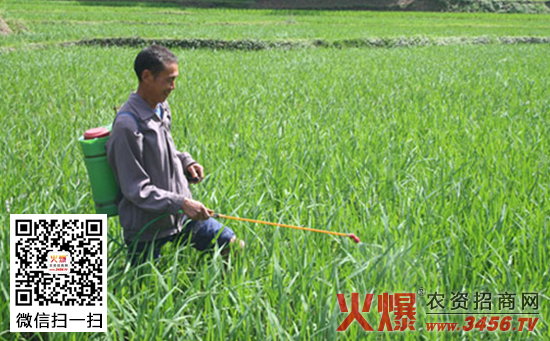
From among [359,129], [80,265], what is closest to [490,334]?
[80,265]

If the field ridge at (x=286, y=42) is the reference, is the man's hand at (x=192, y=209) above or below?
below

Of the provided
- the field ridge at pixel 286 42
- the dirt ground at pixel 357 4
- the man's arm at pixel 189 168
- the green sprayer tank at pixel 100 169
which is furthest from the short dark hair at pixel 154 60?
the dirt ground at pixel 357 4

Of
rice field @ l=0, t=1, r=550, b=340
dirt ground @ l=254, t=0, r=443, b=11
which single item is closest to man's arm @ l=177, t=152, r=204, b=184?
rice field @ l=0, t=1, r=550, b=340

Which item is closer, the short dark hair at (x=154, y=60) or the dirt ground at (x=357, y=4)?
the short dark hair at (x=154, y=60)

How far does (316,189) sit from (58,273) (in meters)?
1.42

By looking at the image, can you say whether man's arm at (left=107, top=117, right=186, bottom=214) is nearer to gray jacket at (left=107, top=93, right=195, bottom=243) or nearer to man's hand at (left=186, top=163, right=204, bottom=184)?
gray jacket at (left=107, top=93, right=195, bottom=243)

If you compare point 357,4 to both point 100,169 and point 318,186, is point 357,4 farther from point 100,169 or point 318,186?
point 100,169

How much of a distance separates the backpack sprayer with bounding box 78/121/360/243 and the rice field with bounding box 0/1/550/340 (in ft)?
0.65

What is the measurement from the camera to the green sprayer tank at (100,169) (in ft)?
5.51

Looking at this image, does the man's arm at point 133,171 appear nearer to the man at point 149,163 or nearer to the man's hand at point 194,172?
the man at point 149,163

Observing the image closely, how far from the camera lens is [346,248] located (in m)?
1.87

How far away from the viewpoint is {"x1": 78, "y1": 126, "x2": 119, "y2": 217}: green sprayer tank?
168 cm

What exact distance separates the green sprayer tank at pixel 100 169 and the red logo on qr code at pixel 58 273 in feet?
0.24

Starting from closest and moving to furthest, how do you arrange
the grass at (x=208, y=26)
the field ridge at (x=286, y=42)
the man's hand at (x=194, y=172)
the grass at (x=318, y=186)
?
the grass at (x=318, y=186), the man's hand at (x=194, y=172), the field ridge at (x=286, y=42), the grass at (x=208, y=26)
